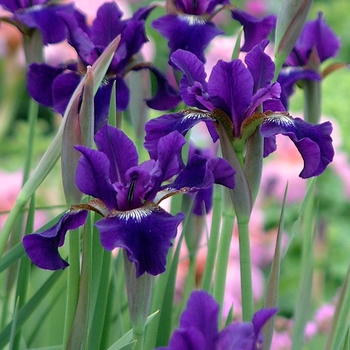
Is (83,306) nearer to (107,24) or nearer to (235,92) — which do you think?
(235,92)

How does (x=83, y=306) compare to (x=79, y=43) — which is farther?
(x=79, y=43)

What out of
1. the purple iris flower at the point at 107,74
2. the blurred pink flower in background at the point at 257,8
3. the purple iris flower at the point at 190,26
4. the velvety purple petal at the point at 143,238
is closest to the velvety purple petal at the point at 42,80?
the purple iris flower at the point at 107,74

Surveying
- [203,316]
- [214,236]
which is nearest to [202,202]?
[214,236]

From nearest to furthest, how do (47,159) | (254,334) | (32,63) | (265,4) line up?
(254,334)
(47,159)
(32,63)
(265,4)

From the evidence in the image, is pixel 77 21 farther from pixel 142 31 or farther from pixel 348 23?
pixel 348 23

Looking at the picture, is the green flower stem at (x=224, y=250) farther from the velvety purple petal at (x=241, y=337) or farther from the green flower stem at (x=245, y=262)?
the velvety purple petal at (x=241, y=337)

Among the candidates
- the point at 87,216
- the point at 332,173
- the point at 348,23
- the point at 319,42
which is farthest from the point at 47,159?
the point at 348,23

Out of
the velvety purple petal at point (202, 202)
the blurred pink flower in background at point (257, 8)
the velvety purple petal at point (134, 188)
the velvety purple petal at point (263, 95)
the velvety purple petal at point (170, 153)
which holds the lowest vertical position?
the velvety purple petal at point (134, 188)
